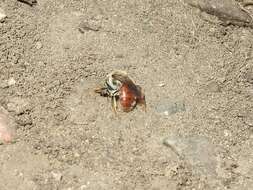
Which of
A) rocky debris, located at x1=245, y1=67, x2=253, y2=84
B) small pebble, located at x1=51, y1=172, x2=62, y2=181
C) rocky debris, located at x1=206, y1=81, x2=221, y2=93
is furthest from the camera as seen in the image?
rocky debris, located at x1=245, y1=67, x2=253, y2=84

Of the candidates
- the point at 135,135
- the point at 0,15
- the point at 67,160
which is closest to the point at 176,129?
the point at 135,135

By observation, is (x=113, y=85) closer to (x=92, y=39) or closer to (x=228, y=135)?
(x=92, y=39)

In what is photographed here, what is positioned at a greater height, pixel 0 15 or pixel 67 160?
pixel 0 15

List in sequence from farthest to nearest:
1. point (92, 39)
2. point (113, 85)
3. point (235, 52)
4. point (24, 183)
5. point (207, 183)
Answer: point (235, 52)
point (92, 39)
point (113, 85)
point (207, 183)
point (24, 183)

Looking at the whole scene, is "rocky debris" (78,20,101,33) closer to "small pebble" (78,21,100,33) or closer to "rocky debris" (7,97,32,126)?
"small pebble" (78,21,100,33)

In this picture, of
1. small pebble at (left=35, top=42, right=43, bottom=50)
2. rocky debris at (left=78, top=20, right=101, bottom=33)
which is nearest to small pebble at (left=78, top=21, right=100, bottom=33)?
rocky debris at (left=78, top=20, right=101, bottom=33)

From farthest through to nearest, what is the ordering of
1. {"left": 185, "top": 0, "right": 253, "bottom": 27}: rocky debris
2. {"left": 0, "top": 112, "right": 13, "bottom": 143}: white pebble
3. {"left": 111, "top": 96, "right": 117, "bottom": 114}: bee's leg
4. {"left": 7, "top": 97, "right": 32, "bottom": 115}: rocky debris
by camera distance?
{"left": 185, "top": 0, "right": 253, "bottom": 27}: rocky debris, {"left": 111, "top": 96, "right": 117, "bottom": 114}: bee's leg, {"left": 7, "top": 97, "right": 32, "bottom": 115}: rocky debris, {"left": 0, "top": 112, "right": 13, "bottom": 143}: white pebble

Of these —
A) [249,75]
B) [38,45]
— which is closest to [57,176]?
[38,45]
